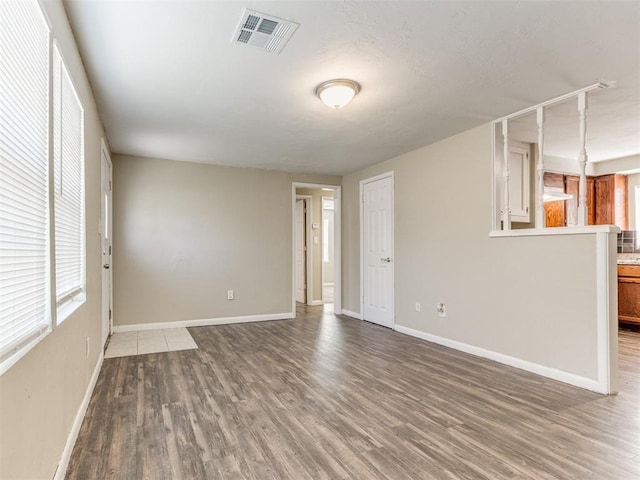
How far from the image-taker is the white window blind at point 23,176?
3.77 ft

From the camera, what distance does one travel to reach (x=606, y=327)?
9.32ft

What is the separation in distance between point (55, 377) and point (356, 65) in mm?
2505

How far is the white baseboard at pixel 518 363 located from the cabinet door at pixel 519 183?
143cm

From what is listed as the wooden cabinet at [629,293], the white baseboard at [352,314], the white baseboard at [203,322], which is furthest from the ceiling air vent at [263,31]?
the wooden cabinet at [629,293]

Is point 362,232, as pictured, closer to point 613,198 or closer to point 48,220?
point 613,198

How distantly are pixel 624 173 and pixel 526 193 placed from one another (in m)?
2.55

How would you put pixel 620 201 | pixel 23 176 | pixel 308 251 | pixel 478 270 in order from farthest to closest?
pixel 308 251, pixel 620 201, pixel 478 270, pixel 23 176

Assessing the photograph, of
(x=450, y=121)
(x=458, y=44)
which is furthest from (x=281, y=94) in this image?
(x=450, y=121)

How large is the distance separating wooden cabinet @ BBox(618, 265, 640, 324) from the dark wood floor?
1372mm

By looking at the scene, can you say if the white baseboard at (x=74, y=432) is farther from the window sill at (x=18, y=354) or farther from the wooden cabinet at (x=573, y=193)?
the wooden cabinet at (x=573, y=193)

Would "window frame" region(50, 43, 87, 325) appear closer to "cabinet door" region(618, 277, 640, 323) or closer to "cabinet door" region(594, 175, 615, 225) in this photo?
"cabinet door" region(618, 277, 640, 323)

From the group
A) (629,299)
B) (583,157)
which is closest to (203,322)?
(583,157)

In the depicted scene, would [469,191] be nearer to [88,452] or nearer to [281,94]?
[281,94]

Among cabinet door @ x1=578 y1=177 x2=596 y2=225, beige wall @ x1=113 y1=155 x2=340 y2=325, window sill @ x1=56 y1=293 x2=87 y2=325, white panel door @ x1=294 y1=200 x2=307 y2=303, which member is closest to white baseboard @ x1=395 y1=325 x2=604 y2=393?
beige wall @ x1=113 y1=155 x2=340 y2=325
